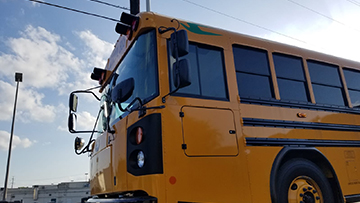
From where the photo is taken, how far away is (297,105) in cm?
387

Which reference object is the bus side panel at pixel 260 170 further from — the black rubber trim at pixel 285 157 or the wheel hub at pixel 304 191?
the wheel hub at pixel 304 191

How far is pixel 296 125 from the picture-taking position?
12.1ft

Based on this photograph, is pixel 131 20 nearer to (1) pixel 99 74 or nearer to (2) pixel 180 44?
(2) pixel 180 44

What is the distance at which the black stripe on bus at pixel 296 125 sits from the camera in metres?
3.33

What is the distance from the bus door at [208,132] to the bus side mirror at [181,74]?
1.27ft

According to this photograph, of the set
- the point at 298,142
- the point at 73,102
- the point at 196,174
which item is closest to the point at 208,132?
the point at 196,174

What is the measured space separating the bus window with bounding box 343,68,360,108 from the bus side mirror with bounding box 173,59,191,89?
3480 mm

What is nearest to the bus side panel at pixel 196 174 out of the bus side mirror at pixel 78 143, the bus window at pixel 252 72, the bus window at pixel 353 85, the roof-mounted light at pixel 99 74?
the bus window at pixel 252 72

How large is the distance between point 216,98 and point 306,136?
150cm

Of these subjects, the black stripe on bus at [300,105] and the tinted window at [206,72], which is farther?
the black stripe on bus at [300,105]

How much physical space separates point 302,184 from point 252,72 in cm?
153

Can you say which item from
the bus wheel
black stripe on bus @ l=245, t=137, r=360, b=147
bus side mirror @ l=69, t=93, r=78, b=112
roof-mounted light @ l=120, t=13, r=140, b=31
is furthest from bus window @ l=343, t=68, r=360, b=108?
bus side mirror @ l=69, t=93, r=78, b=112

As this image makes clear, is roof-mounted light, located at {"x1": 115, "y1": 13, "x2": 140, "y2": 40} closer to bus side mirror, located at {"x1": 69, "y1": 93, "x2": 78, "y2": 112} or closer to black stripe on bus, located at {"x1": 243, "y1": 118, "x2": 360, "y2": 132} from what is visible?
bus side mirror, located at {"x1": 69, "y1": 93, "x2": 78, "y2": 112}

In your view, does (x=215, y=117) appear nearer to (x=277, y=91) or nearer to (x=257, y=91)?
(x=257, y=91)
